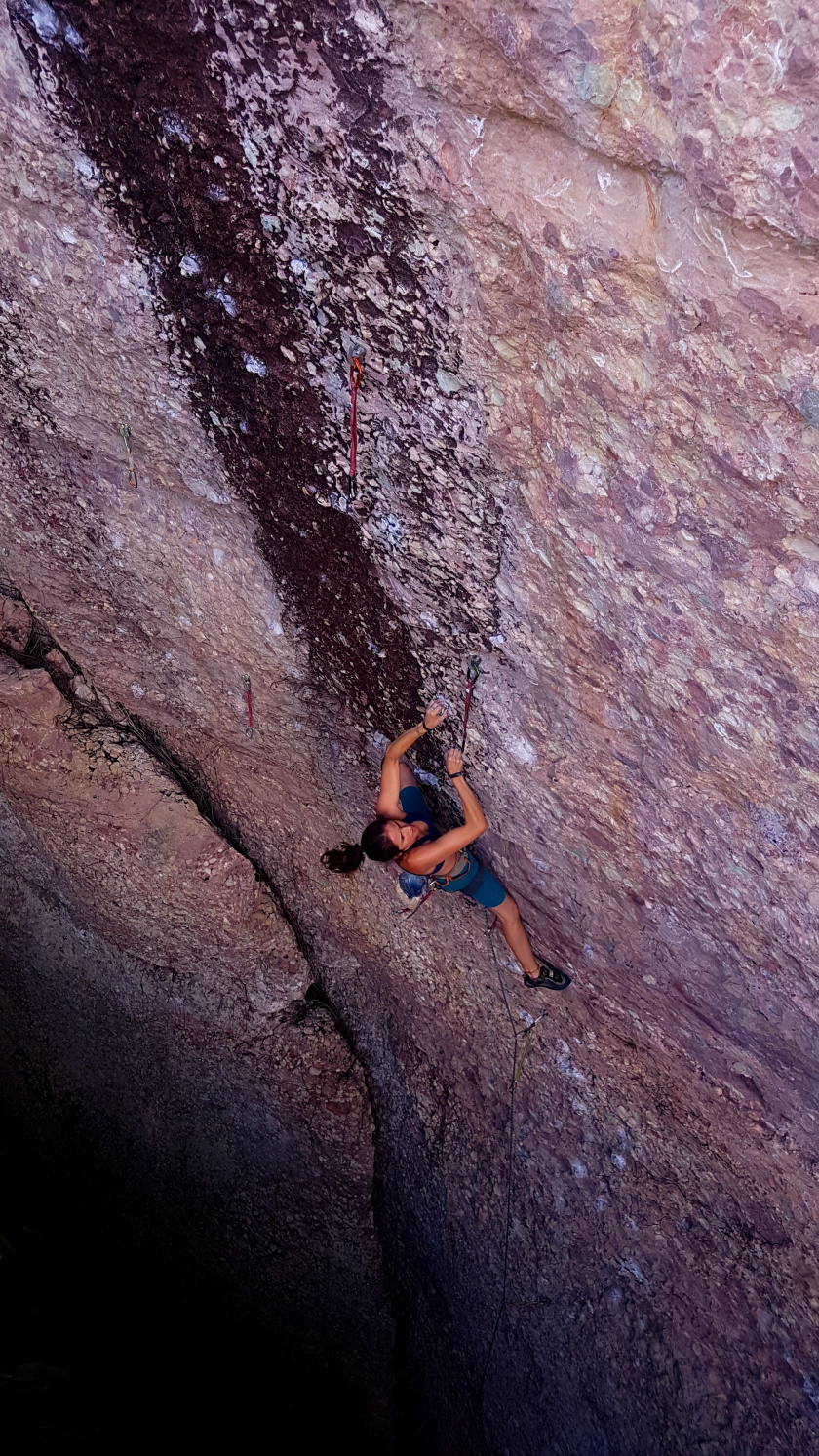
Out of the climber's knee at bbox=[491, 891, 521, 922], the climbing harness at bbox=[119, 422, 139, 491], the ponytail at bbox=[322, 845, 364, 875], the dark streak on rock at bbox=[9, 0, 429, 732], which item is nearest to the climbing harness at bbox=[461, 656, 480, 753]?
the dark streak on rock at bbox=[9, 0, 429, 732]

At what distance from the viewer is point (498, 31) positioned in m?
1.65

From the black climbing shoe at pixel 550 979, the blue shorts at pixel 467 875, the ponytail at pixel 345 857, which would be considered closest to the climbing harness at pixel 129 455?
the blue shorts at pixel 467 875

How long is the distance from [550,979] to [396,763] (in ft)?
3.47

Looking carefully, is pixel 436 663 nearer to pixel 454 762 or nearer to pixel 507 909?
pixel 454 762

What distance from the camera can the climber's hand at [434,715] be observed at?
2.94m

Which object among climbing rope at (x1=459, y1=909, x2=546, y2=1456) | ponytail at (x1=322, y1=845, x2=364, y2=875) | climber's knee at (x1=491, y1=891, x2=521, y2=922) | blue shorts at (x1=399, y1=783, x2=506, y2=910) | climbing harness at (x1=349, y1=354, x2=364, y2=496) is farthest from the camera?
ponytail at (x1=322, y1=845, x2=364, y2=875)

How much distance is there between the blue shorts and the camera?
3.17 metres

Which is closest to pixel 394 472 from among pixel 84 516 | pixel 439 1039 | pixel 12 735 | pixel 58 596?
pixel 84 516

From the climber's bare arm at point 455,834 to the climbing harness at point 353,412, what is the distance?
920 mm

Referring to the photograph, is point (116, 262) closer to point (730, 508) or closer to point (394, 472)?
point (394, 472)

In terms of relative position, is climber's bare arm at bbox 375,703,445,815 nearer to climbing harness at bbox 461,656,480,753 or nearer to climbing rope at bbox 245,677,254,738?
climbing harness at bbox 461,656,480,753

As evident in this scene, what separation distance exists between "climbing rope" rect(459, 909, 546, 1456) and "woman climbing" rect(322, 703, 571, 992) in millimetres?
200

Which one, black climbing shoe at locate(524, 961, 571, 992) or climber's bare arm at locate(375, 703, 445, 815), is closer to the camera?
climber's bare arm at locate(375, 703, 445, 815)

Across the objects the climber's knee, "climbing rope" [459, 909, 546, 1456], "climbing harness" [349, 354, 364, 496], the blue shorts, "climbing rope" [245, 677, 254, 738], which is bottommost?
"climbing rope" [459, 909, 546, 1456]
